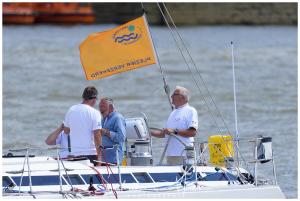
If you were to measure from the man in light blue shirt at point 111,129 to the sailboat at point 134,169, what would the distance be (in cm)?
39

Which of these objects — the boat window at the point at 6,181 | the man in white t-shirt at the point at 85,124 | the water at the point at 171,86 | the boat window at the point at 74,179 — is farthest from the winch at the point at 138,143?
the boat window at the point at 6,181

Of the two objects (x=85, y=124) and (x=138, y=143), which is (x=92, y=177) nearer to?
(x=85, y=124)

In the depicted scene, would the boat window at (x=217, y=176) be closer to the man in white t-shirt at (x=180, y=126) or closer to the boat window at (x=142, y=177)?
the man in white t-shirt at (x=180, y=126)

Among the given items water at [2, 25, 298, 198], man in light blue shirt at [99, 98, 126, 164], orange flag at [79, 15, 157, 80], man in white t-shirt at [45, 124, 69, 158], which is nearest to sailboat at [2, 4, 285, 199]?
orange flag at [79, 15, 157, 80]

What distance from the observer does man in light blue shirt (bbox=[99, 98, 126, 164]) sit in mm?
15352

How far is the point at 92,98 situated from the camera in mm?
14828

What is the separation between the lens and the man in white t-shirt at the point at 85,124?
48.6ft

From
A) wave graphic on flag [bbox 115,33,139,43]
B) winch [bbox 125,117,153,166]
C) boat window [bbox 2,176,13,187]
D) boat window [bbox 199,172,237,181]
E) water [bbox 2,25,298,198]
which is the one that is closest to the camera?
boat window [bbox 2,176,13,187]

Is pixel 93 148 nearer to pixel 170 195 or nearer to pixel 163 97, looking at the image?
pixel 170 195

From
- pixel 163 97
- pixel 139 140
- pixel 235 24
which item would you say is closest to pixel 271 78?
pixel 163 97

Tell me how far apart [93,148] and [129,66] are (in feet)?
5.64

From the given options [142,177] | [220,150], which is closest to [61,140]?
[142,177]

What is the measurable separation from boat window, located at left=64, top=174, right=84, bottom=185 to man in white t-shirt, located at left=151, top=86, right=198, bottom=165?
151 centimetres

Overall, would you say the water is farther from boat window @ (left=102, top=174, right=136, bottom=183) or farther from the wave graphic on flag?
boat window @ (left=102, top=174, right=136, bottom=183)
